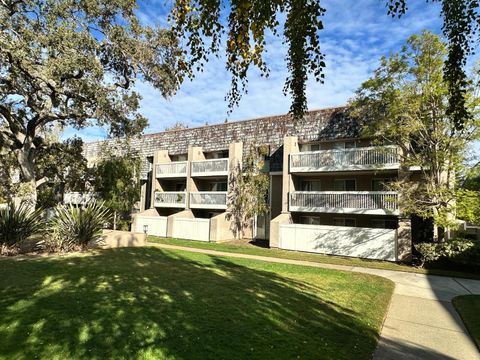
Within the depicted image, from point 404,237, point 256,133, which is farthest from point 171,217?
point 404,237

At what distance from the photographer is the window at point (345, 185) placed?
2056 cm

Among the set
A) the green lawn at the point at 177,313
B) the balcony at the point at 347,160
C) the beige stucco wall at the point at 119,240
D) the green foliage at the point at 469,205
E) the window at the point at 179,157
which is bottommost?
the green lawn at the point at 177,313

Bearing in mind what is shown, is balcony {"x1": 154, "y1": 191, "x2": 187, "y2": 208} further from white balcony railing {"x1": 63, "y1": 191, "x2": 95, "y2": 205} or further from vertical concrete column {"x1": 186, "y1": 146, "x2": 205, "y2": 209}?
white balcony railing {"x1": 63, "y1": 191, "x2": 95, "y2": 205}

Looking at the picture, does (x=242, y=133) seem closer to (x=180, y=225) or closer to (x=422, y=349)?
(x=180, y=225)

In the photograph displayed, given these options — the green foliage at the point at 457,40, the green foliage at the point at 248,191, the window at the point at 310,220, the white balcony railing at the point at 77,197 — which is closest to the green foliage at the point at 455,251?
the window at the point at 310,220

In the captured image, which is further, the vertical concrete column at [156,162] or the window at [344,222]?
the vertical concrete column at [156,162]

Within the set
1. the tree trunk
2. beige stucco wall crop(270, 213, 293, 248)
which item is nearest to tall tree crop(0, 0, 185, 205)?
the tree trunk

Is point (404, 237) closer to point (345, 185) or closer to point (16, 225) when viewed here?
point (345, 185)

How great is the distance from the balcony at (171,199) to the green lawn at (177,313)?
1512cm

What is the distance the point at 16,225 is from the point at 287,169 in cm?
1498

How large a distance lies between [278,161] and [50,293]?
17812mm

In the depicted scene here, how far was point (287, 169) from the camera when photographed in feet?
68.3

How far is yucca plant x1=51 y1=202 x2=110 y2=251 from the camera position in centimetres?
1277

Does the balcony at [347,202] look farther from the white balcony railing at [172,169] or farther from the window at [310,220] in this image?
the white balcony railing at [172,169]
